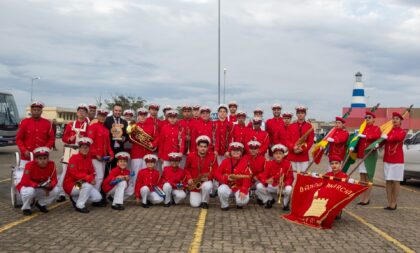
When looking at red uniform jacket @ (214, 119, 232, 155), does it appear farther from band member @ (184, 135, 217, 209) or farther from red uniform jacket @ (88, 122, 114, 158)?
red uniform jacket @ (88, 122, 114, 158)

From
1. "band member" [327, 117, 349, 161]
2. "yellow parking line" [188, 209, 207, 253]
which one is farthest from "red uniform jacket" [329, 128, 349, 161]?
"yellow parking line" [188, 209, 207, 253]

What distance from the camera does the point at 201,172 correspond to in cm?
862

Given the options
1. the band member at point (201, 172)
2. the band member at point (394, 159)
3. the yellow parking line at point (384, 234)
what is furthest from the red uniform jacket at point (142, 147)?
the band member at point (394, 159)

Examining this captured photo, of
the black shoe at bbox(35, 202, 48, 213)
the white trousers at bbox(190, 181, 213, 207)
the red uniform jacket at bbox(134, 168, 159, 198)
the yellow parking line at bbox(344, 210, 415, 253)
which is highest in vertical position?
the red uniform jacket at bbox(134, 168, 159, 198)

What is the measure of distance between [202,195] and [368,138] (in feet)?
11.7

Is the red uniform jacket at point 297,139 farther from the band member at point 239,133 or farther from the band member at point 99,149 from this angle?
the band member at point 99,149

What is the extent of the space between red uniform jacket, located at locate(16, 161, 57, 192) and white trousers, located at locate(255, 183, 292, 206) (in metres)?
3.84

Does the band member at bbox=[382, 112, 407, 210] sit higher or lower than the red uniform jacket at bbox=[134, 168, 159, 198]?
higher

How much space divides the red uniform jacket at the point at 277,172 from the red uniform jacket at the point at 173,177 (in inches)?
62.4

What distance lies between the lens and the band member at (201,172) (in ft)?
27.1

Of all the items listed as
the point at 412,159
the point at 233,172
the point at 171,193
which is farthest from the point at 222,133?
the point at 412,159

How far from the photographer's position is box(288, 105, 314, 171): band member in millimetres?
9070

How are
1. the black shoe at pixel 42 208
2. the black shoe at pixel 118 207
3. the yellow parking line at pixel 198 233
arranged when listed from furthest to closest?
the black shoe at pixel 118 207
the black shoe at pixel 42 208
the yellow parking line at pixel 198 233

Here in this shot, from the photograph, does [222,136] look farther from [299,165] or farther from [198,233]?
[198,233]
